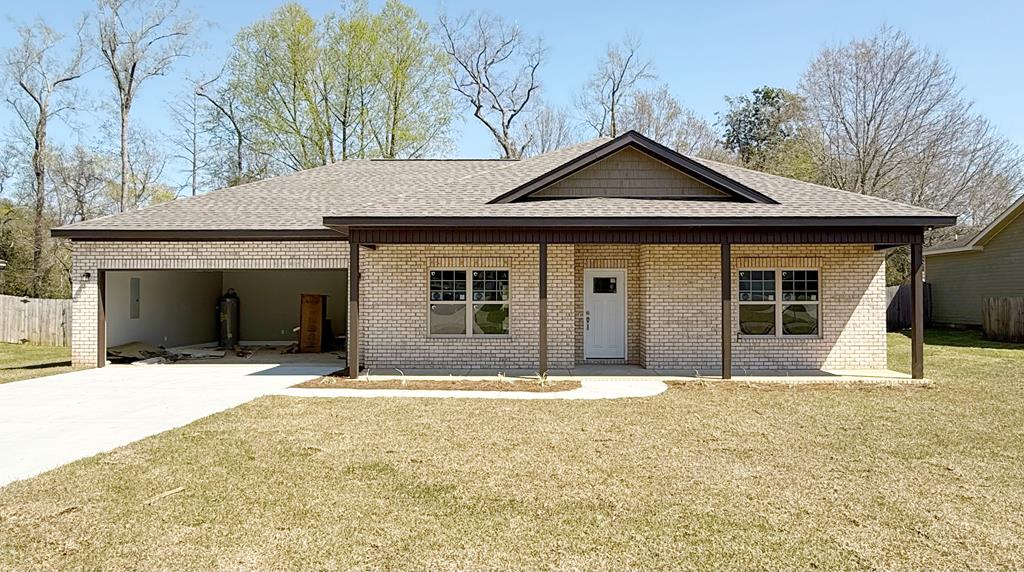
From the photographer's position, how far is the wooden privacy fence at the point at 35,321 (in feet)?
61.2

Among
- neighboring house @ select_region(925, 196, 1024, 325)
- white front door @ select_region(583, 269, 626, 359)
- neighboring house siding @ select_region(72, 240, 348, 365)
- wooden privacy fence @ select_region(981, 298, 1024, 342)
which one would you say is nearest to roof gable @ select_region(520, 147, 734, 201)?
white front door @ select_region(583, 269, 626, 359)

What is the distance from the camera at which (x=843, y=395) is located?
9.63m

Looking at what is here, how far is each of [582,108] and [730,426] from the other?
2796cm

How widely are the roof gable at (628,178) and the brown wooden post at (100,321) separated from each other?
29.1 ft

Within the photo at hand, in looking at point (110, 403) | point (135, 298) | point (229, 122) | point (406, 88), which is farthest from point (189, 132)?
point (110, 403)

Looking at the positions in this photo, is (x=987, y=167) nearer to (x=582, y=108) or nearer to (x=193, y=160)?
(x=582, y=108)

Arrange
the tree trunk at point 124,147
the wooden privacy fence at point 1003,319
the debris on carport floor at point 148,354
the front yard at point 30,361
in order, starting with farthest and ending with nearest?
the tree trunk at point 124,147, the wooden privacy fence at point 1003,319, the debris on carport floor at point 148,354, the front yard at point 30,361

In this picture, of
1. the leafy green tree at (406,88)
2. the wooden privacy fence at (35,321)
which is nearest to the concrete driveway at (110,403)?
the wooden privacy fence at (35,321)

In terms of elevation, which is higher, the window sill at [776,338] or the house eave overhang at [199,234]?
the house eave overhang at [199,234]

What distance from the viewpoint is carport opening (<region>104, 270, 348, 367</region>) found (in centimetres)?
1477

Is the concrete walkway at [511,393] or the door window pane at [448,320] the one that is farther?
the door window pane at [448,320]

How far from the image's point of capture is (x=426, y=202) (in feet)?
38.9

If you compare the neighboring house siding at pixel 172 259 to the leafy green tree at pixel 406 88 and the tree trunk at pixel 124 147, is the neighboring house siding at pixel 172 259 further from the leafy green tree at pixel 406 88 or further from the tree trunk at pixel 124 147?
the leafy green tree at pixel 406 88

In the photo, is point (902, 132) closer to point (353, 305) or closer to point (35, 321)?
point (353, 305)
